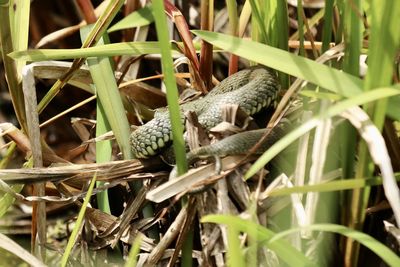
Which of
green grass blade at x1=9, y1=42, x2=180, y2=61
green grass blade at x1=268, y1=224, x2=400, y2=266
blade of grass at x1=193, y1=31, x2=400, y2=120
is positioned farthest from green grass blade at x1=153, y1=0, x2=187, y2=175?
green grass blade at x1=9, y1=42, x2=180, y2=61

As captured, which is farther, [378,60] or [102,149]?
[102,149]

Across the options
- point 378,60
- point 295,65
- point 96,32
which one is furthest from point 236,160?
point 96,32

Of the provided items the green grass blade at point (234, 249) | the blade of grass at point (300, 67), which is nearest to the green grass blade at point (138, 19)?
the blade of grass at point (300, 67)

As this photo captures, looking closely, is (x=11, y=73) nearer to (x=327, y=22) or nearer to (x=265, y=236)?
(x=327, y=22)

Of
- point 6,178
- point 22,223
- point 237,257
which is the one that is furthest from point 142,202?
point 22,223

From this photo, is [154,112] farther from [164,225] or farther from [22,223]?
[22,223]

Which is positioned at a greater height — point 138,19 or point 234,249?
point 138,19

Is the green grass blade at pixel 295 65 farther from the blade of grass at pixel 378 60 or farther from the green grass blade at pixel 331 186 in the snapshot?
the green grass blade at pixel 331 186
